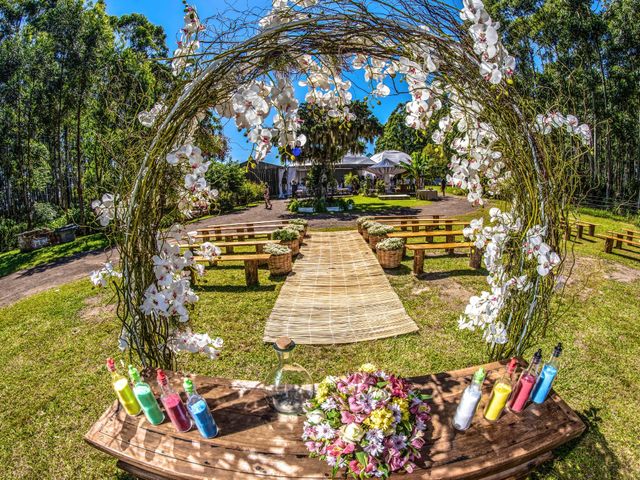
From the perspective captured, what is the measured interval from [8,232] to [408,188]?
83.7 feet

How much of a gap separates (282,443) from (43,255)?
12926 millimetres

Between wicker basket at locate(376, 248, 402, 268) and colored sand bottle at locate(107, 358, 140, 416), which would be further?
wicker basket at locate(376, 248, 402, 268)

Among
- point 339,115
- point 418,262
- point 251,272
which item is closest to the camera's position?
point 339,115

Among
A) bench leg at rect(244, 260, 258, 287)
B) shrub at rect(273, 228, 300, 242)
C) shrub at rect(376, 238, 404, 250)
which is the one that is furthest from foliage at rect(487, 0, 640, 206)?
bench leg at rect(244, 260, 258, 287)

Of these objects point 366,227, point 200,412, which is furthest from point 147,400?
point 366,227

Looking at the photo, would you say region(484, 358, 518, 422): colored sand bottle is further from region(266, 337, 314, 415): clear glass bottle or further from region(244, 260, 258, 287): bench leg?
region(244, 260, 258, 287): bench leg

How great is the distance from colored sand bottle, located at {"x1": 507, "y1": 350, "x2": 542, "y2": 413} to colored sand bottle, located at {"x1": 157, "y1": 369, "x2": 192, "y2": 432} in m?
2.08

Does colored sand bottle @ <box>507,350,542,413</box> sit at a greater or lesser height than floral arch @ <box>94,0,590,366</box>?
lesser

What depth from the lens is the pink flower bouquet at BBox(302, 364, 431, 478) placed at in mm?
1562

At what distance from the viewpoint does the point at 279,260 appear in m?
7.00

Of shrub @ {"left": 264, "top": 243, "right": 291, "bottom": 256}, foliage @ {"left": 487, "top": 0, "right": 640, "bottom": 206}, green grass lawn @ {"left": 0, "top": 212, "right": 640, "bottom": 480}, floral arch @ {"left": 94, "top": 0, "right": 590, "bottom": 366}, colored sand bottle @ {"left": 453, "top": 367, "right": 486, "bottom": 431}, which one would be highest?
foliage @ {"left": 487, "top": 0, "right": 640, "bottom": 206}

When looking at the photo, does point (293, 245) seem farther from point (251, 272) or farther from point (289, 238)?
point (251, 272)

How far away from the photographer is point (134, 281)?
222 centimetres

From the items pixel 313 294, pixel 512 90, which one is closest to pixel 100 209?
pixel 512 90
